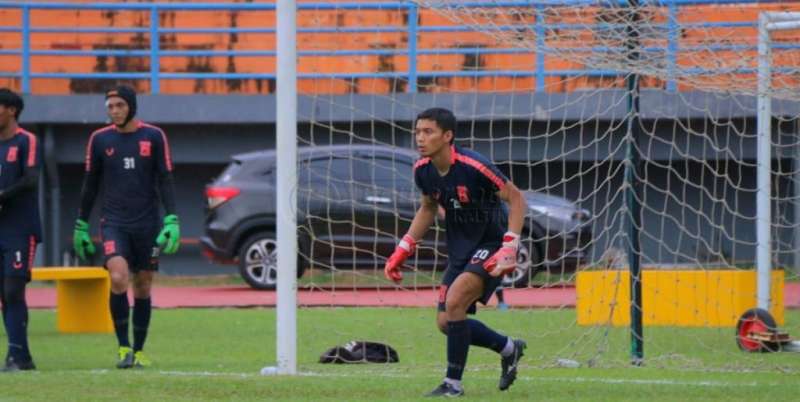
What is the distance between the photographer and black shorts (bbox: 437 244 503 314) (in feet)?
26.2

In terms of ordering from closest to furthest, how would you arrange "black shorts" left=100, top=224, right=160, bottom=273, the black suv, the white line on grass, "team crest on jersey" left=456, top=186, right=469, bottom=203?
"team crest on jersey" left=456, top=186, right=469, bottom=203 < the white line on grass < "black shorts" left=100, top=224, right=160, bottom=273 < the black suv

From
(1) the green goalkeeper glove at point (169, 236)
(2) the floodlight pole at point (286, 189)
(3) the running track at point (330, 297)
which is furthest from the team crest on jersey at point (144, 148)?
(3) the running track at point (330, 297)

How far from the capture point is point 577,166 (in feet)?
42.1

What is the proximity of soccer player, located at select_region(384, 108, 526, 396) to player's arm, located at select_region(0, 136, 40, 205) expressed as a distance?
2972mm

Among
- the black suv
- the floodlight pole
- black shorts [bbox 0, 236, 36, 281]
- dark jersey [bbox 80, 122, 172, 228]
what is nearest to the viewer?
the floodlight pole

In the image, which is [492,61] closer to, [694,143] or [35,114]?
[694,143]

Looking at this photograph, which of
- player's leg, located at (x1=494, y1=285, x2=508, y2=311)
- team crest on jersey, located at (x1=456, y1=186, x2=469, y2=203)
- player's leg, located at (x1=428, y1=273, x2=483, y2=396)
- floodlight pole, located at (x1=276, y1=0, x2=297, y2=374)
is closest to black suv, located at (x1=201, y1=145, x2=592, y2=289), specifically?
player's leg, located at (x1=494, y1=285, x2=508, y2=311)

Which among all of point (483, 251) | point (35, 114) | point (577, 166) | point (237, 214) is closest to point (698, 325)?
point (577, 166)

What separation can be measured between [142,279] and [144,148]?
3.05ft

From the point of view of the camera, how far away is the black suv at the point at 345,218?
1175cm

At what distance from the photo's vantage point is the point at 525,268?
13.3 m

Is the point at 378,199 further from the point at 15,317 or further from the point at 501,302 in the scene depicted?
the point at 15,317

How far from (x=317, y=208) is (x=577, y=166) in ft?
8.79

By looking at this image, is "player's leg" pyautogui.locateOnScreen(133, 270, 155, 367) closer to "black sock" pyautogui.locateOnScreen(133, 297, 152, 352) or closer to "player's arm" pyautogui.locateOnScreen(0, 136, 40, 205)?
"black sock" pyautogui.locateOnScreen(133, 297, 152, 352)
